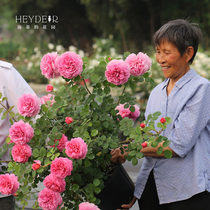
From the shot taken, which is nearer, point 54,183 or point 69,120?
point 54,183

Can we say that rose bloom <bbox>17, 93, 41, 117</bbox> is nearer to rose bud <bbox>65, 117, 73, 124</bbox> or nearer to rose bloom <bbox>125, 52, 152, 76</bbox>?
rose bud <bbox>65, 117, 73, 124</bbox>

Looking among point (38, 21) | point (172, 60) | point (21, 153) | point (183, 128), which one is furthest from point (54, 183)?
point (38, 21)

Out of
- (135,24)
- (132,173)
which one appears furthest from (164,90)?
(135,24)

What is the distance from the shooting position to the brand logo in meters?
15.0

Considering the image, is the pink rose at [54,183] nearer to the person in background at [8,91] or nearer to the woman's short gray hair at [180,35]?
the person in background at [8,91]

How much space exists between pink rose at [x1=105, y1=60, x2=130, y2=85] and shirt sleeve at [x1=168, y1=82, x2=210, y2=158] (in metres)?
0.31

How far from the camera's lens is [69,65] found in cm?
137

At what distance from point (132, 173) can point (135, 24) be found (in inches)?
341

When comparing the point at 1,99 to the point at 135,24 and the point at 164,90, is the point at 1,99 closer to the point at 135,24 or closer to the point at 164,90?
the point at 164,90

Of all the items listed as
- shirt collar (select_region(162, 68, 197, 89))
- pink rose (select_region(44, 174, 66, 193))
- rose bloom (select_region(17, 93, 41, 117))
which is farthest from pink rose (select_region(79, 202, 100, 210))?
shirt collar (select_region(162, 68, 197, 89))

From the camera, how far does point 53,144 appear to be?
4.67 ft

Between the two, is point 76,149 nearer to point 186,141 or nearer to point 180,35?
point 186,141

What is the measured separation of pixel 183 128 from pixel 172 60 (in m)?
0.32

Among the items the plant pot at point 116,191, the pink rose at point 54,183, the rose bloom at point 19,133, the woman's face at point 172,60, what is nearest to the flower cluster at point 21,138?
the rose bloom at point 19,133
